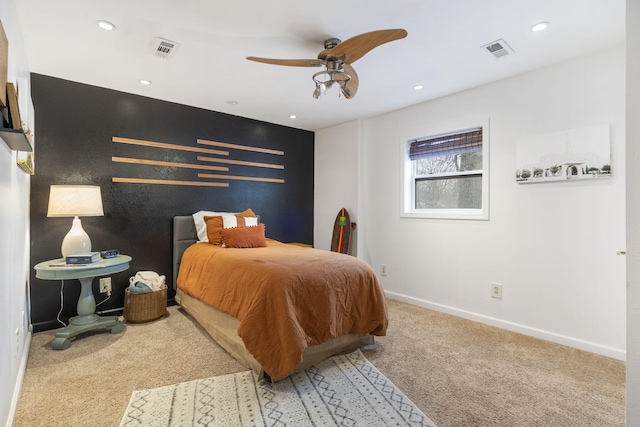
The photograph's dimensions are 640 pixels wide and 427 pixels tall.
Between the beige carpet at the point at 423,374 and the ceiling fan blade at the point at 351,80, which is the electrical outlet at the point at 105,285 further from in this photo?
the ceiling fan blade at the point at 351,80

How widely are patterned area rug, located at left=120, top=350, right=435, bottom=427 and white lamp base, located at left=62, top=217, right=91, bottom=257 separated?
1.45 metres

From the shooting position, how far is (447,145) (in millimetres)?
3520

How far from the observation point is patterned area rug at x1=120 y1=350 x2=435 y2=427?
1.62 meters

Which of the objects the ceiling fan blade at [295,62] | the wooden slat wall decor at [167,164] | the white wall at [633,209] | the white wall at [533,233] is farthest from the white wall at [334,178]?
the white wall at [633,209]

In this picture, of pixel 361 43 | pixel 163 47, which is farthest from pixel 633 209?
pixel 163 47

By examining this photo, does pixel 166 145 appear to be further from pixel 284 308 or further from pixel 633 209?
pixel 633 209

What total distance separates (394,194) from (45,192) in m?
3.68

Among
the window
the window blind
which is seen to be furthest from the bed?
the window blind

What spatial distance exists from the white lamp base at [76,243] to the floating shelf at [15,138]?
1360 mm

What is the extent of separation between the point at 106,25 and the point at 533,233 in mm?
3772

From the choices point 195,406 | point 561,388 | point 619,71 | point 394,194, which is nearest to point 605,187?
point 619,71

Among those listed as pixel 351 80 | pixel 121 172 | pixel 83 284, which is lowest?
pixel 83 284

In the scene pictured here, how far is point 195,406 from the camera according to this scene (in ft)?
5.69

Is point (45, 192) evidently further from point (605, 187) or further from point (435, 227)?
point (605, 187)
